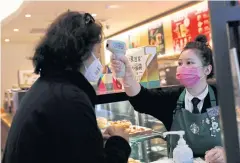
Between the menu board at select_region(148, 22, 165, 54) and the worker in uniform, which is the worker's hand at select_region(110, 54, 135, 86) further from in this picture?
the menu board at select_region(148, 22, 165, 54)

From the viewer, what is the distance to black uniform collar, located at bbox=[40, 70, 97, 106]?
3.28 feet

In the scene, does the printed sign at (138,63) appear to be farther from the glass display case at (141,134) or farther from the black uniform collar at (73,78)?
the black uniform collar at (73,78)

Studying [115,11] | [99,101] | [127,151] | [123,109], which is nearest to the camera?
[127,151]

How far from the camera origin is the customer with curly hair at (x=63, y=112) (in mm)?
904

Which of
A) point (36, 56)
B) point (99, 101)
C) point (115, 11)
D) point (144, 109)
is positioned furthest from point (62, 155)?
point (115, 11)

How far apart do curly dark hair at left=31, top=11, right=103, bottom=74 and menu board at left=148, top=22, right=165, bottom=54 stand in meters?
5.52

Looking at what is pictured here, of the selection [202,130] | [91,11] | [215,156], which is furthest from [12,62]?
[215,156]

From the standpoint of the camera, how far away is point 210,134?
133 cm

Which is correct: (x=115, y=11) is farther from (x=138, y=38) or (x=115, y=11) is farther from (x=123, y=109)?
(x=123, y=109)

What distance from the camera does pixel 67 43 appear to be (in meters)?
1.03

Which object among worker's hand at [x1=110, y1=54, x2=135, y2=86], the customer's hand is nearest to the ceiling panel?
worker's hand at [x1=110, y1=54, x2=135, y2=86]

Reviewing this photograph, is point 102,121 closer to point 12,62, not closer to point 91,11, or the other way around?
point 91,11

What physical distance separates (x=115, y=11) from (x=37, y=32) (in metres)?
2.75

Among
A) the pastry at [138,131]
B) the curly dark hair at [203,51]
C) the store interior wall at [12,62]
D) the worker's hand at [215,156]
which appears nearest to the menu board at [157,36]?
the store interior wall at [12,62]
